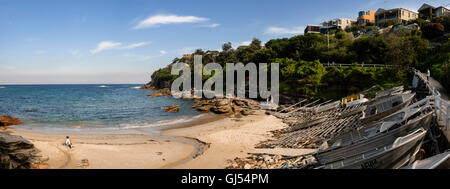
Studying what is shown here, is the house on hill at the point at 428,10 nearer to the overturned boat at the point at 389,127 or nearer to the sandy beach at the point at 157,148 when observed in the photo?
the sandy beach at the point at 157,148

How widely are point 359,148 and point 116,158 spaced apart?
1431 centimetres

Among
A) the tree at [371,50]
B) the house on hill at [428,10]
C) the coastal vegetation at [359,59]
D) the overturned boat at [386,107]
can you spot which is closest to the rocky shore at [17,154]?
the overturned boat at [386,107]

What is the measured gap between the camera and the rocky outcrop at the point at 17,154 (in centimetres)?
1257

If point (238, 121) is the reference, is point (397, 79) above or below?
above

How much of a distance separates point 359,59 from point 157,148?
42.0 meters

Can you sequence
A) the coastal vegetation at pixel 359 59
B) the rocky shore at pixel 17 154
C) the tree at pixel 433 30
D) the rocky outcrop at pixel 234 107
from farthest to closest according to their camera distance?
the tree at pixel 433 30, the rocky outcrop at pixel 234 107, the coastal vegetation at pixel 359 59, the rocky shore at pixel 17 154

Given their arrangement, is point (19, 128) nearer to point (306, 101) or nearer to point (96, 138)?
point (96, 138)

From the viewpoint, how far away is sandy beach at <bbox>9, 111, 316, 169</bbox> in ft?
48.4

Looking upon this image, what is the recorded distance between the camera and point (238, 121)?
2925 cm

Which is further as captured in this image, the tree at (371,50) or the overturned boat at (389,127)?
the tree at (371,50)

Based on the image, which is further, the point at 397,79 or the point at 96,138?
the point at 397,79

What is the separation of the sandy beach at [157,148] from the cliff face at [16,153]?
1.09 meters

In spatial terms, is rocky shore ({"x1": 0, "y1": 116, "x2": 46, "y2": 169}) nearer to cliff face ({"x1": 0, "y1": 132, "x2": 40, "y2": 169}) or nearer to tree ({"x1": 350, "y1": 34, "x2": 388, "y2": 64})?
cliff face ({"x1": 0, "y1": 132, "x2": 40, "y2": 169})
